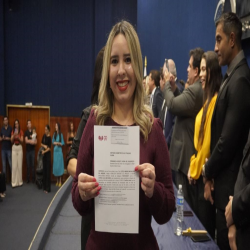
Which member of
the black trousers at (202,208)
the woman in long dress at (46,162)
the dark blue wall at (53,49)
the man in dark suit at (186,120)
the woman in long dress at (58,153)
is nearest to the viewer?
the black trousers at (202,208)

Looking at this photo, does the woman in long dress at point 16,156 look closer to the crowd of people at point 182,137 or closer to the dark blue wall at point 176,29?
the dark blue wall at point 176,29

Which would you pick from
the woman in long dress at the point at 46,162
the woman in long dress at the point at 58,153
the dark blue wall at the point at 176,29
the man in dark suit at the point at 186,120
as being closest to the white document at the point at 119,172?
the man in dark suit at the point at 186,120

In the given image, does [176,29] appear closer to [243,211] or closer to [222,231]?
[222,231]

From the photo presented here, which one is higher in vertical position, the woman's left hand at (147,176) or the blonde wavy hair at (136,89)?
the blonde wavy hair at (136,89)

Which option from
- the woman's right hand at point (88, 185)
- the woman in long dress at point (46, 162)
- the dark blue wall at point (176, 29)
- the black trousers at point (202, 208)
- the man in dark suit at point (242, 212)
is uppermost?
the dark blue wall at point (176, 29)

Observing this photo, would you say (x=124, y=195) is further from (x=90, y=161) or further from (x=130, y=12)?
(x=130, y=12)

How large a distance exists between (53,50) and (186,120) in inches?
342

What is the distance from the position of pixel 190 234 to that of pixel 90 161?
947 millimetres

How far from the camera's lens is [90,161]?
108cm

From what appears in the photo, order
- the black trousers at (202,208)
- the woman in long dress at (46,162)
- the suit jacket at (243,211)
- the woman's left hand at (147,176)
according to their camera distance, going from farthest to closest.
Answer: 1. the woman in long dress at (46,162)
2. the black trousers at (202,208)
3. the suit jacket at (243,211)
4. the woman's left hand at (147,176)

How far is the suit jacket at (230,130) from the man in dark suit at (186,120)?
28.4 inches

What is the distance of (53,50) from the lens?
1066cm

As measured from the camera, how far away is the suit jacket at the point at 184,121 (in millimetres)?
2732

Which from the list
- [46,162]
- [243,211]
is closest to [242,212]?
[243,211]
